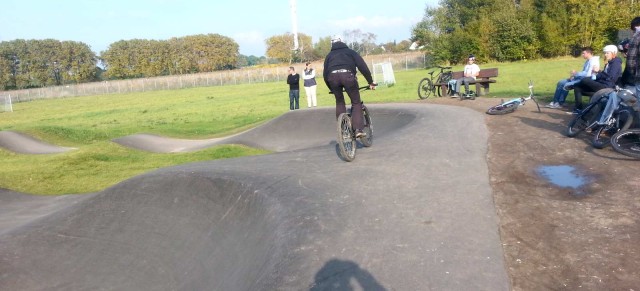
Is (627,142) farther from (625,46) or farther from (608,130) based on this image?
(625,46)

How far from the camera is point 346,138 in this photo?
7.30 meters

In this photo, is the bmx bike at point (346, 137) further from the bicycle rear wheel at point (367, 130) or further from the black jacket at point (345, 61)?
the black jacket at point (345, 61)

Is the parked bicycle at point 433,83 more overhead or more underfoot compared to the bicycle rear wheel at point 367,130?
more overhead

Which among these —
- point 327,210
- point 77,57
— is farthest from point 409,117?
point 77,57

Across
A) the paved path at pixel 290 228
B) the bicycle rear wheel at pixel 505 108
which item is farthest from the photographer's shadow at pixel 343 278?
the bicycle rear wheel at pixel 505 108

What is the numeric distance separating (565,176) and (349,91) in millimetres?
3182

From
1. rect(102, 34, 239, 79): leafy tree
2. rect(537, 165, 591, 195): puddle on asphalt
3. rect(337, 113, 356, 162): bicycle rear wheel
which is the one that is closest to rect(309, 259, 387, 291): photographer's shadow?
rect(537, 165, 591, 195): puddle on asphalt

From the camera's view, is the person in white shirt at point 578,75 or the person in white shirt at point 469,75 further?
the person in white shirt at point 469,75

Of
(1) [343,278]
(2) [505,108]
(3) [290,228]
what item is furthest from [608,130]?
(1) [343,278]

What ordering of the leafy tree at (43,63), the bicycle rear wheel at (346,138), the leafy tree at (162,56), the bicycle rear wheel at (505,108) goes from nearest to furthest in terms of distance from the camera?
the bicycle rear wheel at (346,138), the bicycle rear wheel at (505,108), the leafy tree at (43,63), the leafy tree at (162,56)

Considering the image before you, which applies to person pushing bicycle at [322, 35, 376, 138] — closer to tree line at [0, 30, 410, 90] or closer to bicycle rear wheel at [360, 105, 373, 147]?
bicycle rear wheel at [360, 105, 373, 147]

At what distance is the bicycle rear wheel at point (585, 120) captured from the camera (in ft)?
25.8

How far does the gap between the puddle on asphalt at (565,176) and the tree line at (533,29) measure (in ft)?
163

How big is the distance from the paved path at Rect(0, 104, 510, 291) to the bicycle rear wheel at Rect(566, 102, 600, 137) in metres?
1.39
